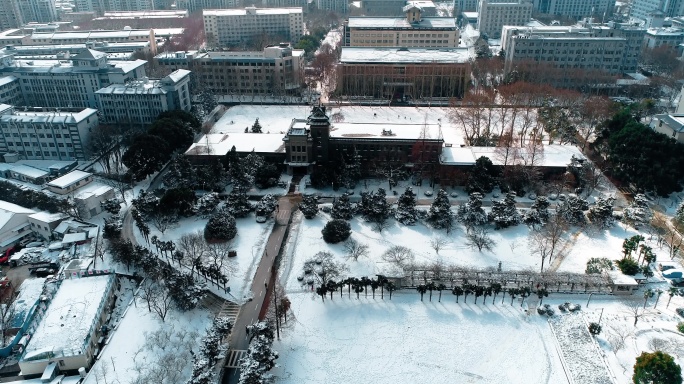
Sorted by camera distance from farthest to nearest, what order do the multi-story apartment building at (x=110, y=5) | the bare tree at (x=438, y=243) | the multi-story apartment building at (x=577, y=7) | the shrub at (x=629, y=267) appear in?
the multi-story apartment building at (x=110, y=5) < the multi-story apartment building at (x=577, y=7) < the bare tree at (x=438, y=243) < the shrub at (x=629, y=267)

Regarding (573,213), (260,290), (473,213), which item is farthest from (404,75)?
(260,290)

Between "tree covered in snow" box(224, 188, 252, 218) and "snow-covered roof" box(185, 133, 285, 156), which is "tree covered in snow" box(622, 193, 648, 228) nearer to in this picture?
"tree covered in snow" box(224, 188, 252, 218)

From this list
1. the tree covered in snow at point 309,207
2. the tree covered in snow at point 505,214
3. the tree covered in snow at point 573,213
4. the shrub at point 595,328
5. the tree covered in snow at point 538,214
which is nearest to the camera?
the shrub at point 595,328

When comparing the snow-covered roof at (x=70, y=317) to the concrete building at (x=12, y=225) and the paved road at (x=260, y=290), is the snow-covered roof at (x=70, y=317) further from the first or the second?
the concrete building at (x=12, y=225)

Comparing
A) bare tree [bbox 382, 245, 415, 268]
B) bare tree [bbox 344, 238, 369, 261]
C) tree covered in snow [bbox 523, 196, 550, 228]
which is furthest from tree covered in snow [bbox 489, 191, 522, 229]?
bare tree [bbox 344, 238, 369, 261]

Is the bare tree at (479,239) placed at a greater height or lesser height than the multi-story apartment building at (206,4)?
lesser

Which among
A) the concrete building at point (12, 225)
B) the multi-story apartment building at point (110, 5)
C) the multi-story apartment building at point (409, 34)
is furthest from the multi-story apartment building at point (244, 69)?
the multi-story apartment building at point (110, 5)
